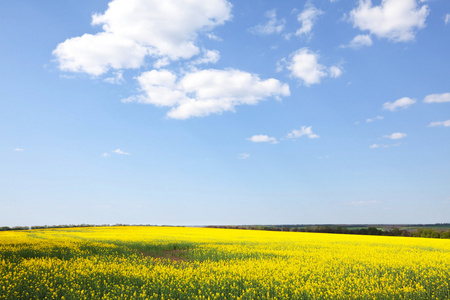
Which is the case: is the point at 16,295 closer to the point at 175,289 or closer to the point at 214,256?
the point at 175,289

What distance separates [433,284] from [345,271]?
3155 mm

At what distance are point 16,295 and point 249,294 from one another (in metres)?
7.28

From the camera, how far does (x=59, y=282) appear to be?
11273mm

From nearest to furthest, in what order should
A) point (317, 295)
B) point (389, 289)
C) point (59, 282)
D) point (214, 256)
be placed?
point (317, 295)
point (389, 289)
point (59, 282)
point (214, 256)

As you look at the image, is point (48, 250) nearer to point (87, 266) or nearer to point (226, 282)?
point (87, 266)

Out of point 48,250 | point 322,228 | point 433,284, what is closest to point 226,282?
point 433,284

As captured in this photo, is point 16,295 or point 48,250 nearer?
point 16,295

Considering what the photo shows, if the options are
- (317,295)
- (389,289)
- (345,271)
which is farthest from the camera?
(345,271)

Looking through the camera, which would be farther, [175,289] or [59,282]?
[59,282]

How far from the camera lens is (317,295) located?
9.42 metres

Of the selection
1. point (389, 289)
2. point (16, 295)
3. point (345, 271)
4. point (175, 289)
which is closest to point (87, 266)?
point (16, 295)

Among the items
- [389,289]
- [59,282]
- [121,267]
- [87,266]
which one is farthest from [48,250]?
[389,289]

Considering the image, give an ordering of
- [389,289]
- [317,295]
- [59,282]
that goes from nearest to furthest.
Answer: [317,295]
[389,289]
[59,282]

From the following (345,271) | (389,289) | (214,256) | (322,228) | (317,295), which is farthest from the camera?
(322,228)
